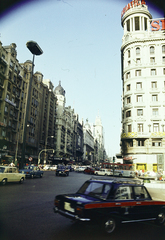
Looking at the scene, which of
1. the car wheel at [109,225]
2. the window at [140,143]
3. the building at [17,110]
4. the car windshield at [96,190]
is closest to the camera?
the car wheel at [109,225]

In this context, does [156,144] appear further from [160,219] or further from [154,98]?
[160,219]

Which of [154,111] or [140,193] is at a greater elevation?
[154,111]

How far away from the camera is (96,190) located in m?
6.47

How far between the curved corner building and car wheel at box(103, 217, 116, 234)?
3938 cm

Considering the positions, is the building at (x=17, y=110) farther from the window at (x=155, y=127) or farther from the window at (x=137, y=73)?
the window at (x=155, y=127)

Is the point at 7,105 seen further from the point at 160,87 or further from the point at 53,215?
the point at 53,215

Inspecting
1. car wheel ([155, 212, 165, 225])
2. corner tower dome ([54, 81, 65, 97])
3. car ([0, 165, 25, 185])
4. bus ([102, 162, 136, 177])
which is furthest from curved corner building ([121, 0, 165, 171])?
corner tower dome ([54, 81, 65, 97])

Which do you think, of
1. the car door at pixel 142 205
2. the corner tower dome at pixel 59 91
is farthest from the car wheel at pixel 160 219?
the corner tower dome at pixel 59 91

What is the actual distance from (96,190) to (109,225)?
3.59 feet

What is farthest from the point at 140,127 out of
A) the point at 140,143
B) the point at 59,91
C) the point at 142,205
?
the point at 59,91

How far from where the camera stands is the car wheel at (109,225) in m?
5.59

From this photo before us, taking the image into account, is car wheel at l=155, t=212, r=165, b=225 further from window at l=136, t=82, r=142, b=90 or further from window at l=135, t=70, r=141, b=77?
window at l=135, t=70, r=141, b=77

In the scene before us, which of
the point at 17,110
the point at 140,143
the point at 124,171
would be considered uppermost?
→ the point at 17,110

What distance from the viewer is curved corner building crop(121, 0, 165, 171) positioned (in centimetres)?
4341
